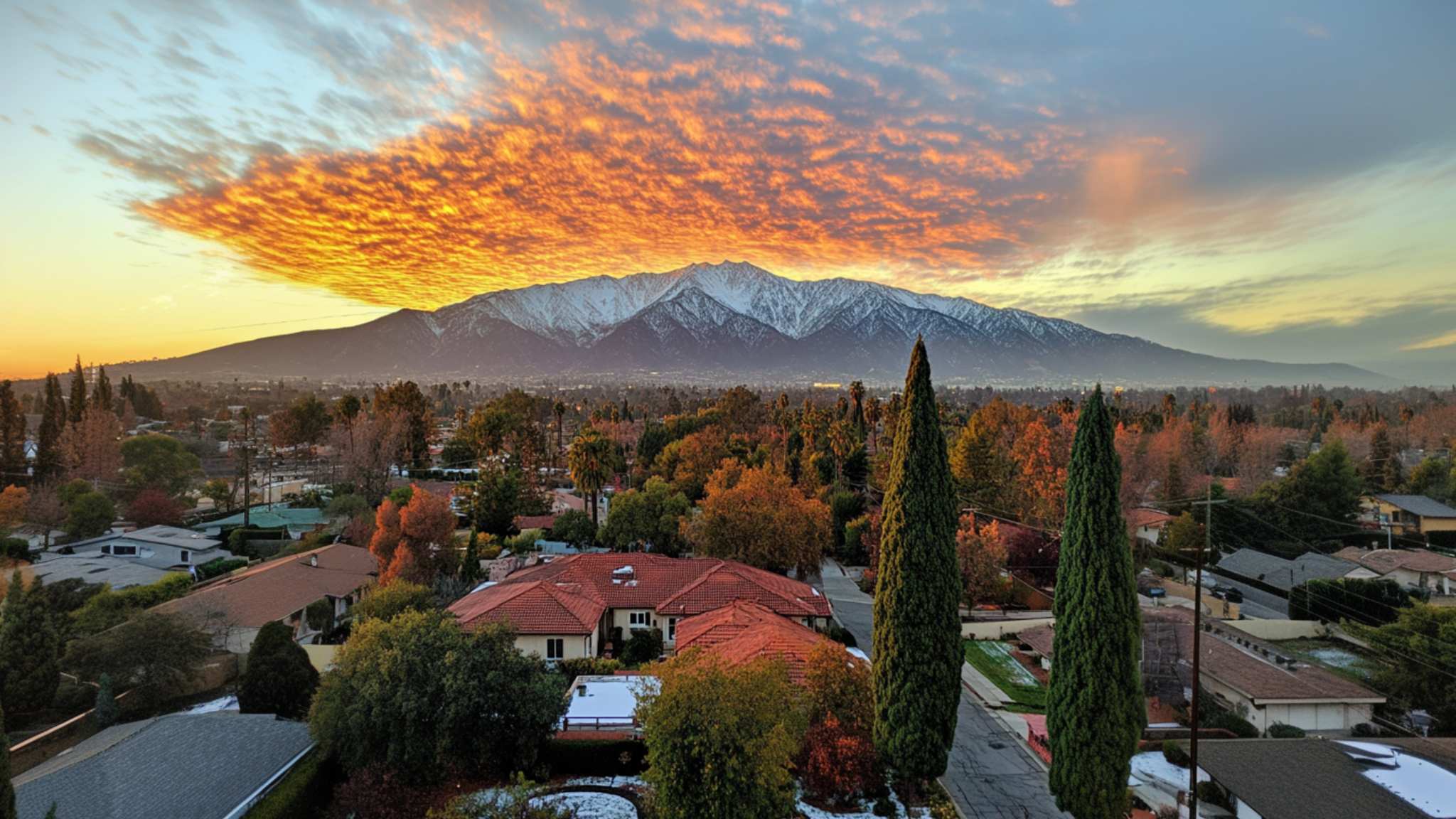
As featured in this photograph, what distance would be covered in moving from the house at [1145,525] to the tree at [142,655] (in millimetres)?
49167

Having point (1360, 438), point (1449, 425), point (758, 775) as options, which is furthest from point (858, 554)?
point (1449, 425)

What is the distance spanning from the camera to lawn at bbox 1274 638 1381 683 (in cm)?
2545

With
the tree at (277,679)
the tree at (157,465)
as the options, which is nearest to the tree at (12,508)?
the tree at (157,465)

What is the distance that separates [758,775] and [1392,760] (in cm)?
1656

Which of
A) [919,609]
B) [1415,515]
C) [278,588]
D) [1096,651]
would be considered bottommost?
[278,588]

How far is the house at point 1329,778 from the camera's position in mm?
14734

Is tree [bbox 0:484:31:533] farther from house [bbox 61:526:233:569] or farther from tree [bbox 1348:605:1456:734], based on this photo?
tree [bbox 1348:605:1456:734]

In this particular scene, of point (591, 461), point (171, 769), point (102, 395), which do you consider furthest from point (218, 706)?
point (102, 395)

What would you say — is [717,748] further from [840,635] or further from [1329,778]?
[1329,778]

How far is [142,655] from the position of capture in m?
20.2

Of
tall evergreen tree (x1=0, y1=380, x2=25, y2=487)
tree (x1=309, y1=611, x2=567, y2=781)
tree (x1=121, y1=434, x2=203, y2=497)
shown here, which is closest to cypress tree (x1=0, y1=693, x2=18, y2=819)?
tree (x1=309, y1=611, x2=567, y2=781)

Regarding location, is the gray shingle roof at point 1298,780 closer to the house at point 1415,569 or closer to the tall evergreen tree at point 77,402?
the house at point 1415,569

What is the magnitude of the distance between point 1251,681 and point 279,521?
5460 centimetres

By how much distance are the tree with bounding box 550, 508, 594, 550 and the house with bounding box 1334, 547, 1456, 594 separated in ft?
137
